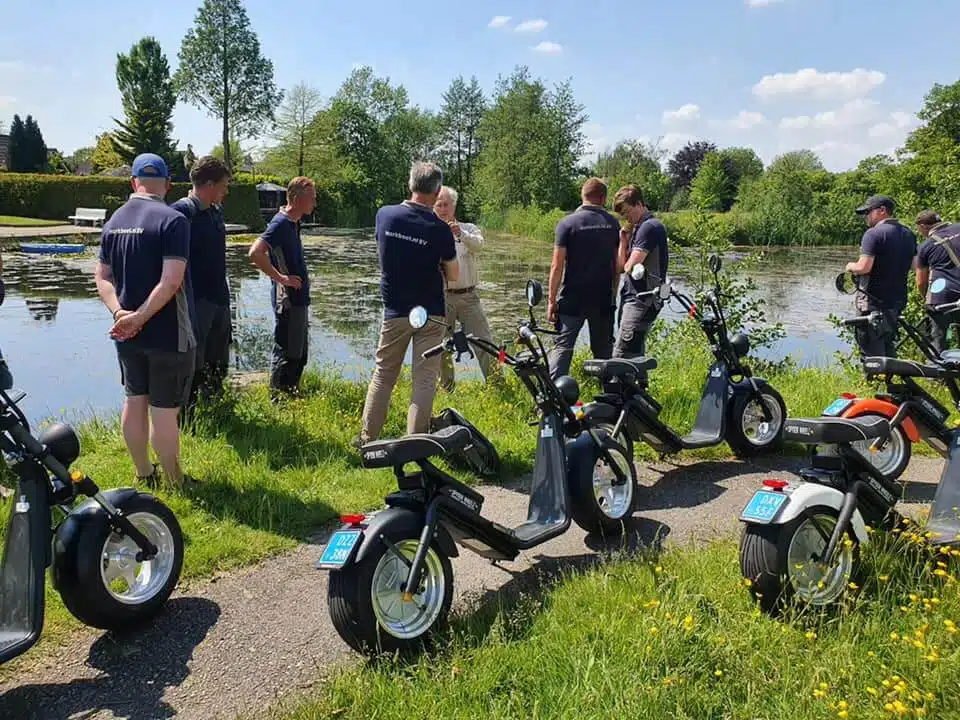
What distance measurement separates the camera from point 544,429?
13.2 feet

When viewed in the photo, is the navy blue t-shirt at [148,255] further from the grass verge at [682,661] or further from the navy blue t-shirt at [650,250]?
the navy blue t-shirt at [650,250]

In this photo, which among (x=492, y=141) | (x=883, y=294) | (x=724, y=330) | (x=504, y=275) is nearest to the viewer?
(x=724, y=330)

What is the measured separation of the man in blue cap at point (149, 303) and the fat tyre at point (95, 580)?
1.09m

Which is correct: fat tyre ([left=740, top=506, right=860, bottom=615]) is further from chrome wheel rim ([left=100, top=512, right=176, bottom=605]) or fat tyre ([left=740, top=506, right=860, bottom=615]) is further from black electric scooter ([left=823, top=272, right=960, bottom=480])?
chrome wheel rim ([left=100, top=512, right=176, bottom=605])

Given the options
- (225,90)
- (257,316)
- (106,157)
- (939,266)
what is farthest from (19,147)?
(939,266)

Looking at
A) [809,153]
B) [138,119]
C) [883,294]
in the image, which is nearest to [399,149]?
[138,119]

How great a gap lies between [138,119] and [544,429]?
57.8 m

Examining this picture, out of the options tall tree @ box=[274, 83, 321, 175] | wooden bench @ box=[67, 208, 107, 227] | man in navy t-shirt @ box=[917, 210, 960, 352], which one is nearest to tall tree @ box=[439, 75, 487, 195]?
tall tree @ box=[274, 83, 321, 175]

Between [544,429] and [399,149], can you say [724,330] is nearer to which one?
[544,429]

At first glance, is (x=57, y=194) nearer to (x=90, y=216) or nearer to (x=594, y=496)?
(x=90, y=216)

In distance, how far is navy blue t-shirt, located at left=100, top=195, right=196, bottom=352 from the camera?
13.7 feet

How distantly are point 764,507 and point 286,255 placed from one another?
422cm

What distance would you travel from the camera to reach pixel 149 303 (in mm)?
4113

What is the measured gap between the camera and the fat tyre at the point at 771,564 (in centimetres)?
309
